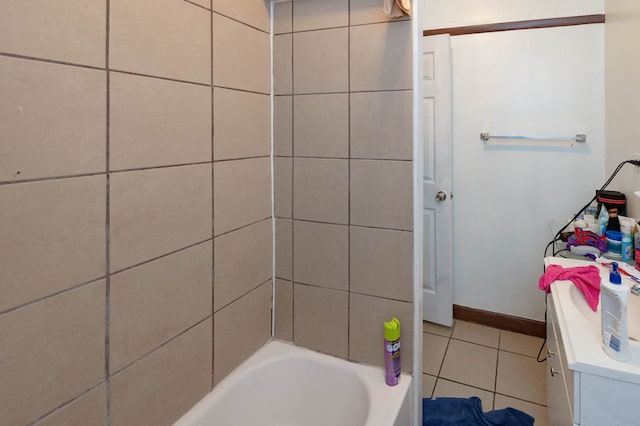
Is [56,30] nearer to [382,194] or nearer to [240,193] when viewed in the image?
[240,193]

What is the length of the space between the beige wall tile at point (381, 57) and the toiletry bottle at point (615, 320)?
34.7 inches

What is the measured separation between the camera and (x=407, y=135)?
136 cm

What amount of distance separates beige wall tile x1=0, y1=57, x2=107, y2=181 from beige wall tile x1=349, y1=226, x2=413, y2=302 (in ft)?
3.05

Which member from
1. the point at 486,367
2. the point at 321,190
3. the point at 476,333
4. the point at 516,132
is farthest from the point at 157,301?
the point at 516,132

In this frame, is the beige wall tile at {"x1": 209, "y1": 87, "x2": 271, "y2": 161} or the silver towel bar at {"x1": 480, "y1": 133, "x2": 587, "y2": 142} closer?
the beige wall tile at {"x1": 209, "y1": 87, "x2": 271, "y2": 161}

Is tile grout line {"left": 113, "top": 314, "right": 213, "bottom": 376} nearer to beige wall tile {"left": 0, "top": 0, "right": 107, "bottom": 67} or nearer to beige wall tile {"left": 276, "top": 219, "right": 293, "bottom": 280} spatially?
beige wall tile {"left": 276, "top": 219, "right": 293, "bottom": 280}

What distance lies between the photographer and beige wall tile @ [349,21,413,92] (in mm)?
1338

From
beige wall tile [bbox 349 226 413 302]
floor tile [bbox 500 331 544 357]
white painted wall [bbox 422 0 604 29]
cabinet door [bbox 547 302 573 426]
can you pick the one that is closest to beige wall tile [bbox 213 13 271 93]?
beige wall tile [bbox 349 226 413 302]

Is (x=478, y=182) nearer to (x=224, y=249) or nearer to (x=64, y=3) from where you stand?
(x=224, y=249)

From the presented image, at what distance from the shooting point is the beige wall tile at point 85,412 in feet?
2.78

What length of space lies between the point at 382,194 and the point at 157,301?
33.8 inches

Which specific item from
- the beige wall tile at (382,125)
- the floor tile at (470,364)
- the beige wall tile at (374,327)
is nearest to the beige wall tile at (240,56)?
the beige wall tile at (382,125)

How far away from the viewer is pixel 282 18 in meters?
1.52

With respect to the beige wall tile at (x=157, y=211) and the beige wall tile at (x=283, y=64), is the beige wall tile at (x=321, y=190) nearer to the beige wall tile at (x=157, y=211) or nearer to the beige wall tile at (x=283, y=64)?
the beige wall tile at (x=283, y=64)
